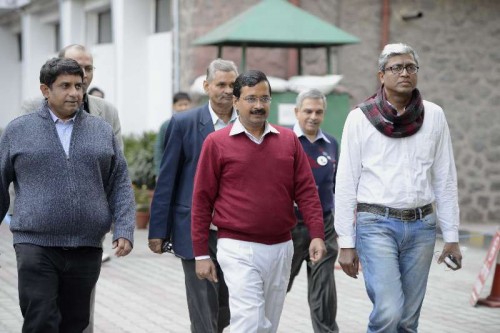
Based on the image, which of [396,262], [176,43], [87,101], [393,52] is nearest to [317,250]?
[396,262]

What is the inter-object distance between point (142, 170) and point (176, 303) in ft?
24.1

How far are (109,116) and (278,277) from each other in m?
1.78

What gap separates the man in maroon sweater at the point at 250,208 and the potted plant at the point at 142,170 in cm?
1026

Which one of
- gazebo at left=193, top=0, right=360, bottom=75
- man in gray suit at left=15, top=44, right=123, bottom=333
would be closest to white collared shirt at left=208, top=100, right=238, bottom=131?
man in gray suit at left=15, top=44, right=123, bottom=333

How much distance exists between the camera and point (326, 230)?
806 cm

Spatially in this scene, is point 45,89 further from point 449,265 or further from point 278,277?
point 449,265

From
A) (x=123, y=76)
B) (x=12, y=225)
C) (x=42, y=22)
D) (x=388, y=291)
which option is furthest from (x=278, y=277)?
(x=42, y=22)

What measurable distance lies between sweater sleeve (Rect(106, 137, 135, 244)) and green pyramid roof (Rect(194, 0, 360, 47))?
844cm

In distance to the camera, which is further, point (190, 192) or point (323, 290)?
point (323, 290)

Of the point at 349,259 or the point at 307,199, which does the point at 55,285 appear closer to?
the point at 307,199

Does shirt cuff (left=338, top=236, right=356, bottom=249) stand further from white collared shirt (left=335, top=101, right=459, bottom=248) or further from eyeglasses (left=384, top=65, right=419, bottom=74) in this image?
eyeglasses (left=384, top=65, right=419, bottom=74)

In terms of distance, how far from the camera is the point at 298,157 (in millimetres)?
6352

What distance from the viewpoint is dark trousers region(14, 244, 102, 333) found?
19.3ft

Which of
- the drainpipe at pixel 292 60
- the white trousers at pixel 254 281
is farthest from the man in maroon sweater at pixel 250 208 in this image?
the drainpipe at pixel 292 60
